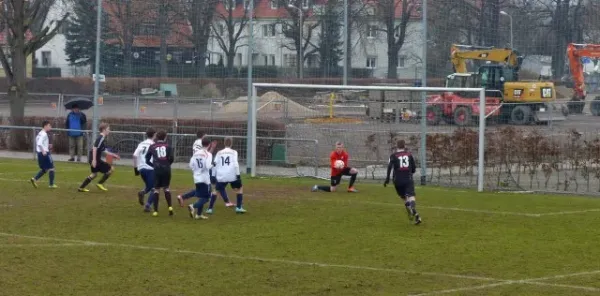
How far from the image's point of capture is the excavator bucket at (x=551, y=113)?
29516mm

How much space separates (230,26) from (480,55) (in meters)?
9.64

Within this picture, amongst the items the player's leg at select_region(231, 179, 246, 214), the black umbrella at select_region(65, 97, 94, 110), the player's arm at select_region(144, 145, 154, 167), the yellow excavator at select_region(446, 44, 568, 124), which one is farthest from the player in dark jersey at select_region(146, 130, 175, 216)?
the black umbrella at select_region(65, 97, 94, 110)

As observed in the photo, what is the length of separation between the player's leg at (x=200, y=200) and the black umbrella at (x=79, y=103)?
1610 cm

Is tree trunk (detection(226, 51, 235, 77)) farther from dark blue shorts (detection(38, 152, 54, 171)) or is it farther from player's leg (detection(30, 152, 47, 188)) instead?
player's leg (detection(30, 152, 47, 188))

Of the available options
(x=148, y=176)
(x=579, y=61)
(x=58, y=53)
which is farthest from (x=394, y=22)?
(x=58, y=53)

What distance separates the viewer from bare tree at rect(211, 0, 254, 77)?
1312 inches

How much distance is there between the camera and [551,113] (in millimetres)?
30266

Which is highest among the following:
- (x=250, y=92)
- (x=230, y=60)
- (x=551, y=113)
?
(x=230, y=60)

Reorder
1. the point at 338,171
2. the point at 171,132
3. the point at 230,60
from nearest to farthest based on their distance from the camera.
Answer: the point at 338,171, the point at 230,60, the point at 171,132

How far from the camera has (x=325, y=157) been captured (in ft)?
97.8

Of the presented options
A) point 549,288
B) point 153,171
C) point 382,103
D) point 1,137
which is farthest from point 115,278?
point 1,137

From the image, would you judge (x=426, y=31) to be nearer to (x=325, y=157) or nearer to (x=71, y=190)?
(x=325, y=157)

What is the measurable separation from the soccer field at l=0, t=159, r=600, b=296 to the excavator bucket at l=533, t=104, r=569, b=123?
4675 mm

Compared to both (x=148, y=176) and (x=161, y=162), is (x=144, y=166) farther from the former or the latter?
(x=161, y=162)
